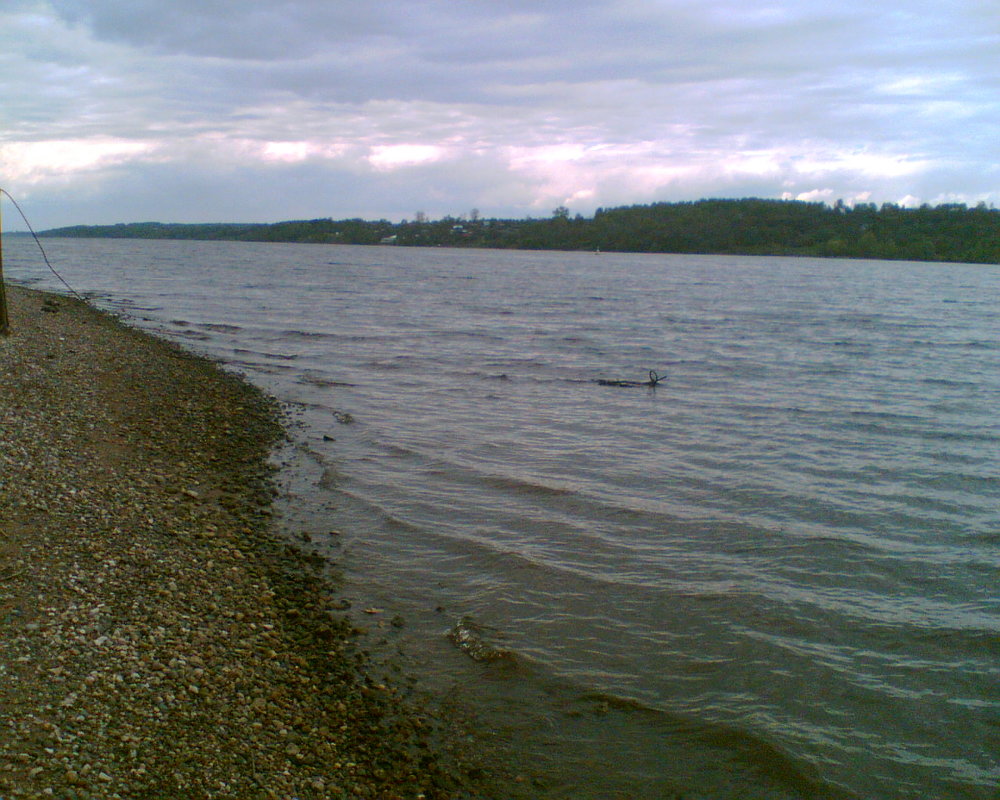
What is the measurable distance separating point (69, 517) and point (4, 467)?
63.7 inches

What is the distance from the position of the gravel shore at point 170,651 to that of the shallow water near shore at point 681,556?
85 cm

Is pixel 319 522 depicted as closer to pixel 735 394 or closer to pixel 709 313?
pixel 735 394

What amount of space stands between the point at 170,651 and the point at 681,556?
21.6 feet

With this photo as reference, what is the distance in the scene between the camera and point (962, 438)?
17438 millimetres

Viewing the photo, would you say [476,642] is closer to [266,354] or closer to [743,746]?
[743,746]

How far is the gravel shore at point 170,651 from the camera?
4715 millimetres

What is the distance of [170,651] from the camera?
6023mm

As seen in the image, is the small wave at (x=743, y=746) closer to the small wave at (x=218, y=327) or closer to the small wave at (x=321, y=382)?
the small wave at (x=321, y=382)

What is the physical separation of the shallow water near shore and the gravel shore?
85cm

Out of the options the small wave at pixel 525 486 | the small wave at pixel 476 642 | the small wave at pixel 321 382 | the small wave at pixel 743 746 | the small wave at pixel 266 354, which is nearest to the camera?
the small wave at pixel 743 746

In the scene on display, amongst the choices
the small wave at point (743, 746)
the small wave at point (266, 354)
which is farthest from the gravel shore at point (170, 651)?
the small wave at point (266, 354)

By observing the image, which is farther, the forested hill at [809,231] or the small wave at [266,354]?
the forested hill at [809,231]

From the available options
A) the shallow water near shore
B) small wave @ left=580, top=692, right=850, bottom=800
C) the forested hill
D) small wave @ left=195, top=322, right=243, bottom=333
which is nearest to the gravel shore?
the shallow water near shore

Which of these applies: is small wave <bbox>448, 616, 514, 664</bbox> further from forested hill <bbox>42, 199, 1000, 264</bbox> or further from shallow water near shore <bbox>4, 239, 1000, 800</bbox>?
forested hill <bbox>42, 199, 1000, 264</bbox>
